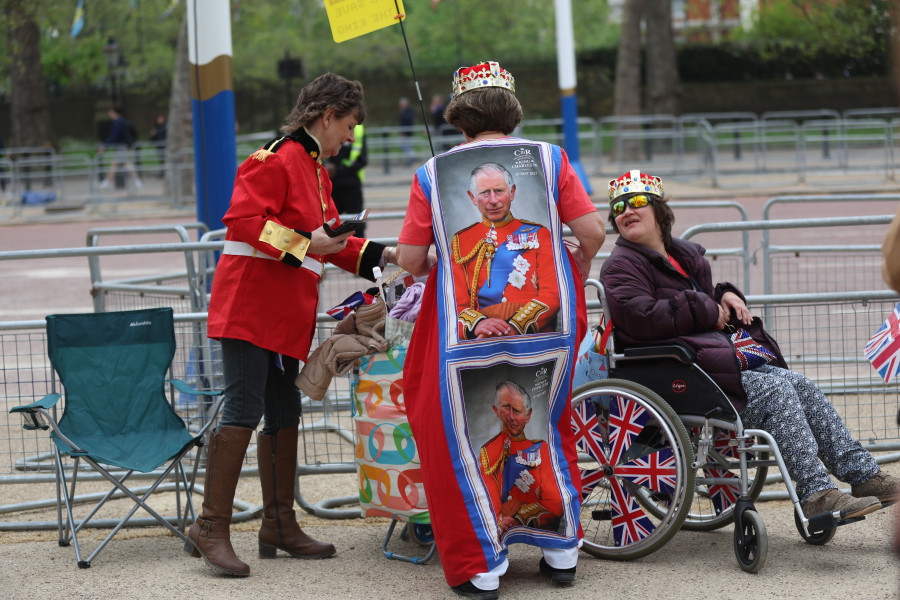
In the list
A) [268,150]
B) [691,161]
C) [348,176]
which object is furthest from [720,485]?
[691,161]

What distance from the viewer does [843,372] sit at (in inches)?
254

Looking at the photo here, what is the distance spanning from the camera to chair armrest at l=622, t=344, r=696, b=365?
475 cm

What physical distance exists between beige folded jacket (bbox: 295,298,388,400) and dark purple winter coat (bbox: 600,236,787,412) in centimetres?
100

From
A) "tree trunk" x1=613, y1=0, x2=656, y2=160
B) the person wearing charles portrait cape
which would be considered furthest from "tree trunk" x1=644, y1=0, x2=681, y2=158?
the person wearing charles portrait cape

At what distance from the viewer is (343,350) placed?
490cm

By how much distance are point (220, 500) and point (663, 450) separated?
1845 millimetres

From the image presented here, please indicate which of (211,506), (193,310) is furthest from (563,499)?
(193,310)

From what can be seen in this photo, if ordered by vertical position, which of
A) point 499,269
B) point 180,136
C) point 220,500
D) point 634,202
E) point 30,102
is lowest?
point 220,500

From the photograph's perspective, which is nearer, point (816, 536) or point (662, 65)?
point (816, 536)

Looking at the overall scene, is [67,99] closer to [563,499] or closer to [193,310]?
[193,310]

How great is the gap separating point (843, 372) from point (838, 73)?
3524 centimetres

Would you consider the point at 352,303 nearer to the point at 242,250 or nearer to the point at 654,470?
the point at 242,250

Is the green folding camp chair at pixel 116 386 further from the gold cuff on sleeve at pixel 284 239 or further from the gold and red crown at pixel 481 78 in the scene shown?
the gold and red crown at pixel 481 78

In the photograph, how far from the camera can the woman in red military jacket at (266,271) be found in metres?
4.66
